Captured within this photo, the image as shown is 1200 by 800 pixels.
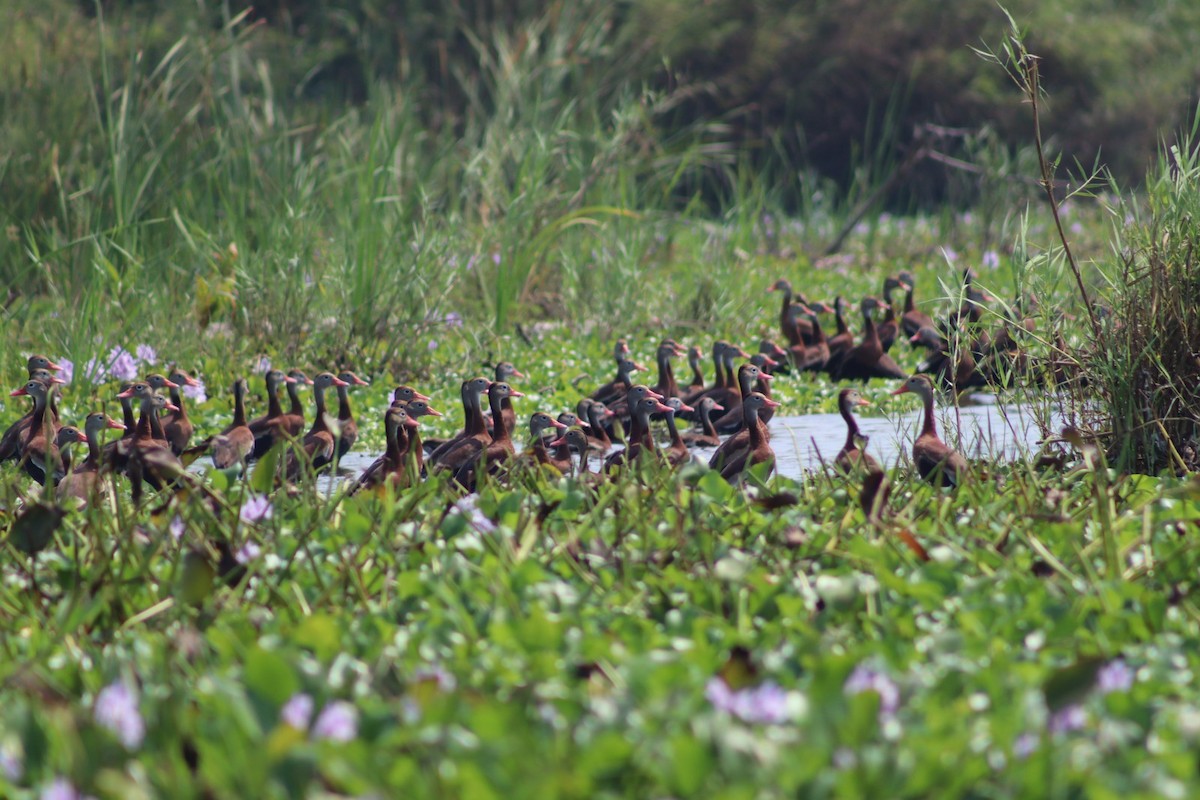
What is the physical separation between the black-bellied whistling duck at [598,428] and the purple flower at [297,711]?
206 inches

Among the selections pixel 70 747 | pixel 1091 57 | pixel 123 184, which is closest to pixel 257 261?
pixel 123 184

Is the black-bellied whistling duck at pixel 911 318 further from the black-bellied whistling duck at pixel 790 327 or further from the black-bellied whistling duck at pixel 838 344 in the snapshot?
the black-bellied whistling duck at pixel 790 327

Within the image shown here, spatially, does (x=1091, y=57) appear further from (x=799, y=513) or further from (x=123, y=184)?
(x=799, y=513)

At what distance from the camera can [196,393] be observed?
29.7 feet

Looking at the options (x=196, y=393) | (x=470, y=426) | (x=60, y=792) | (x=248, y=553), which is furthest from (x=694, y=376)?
(x=60, y=792)

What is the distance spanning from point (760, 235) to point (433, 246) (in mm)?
7470

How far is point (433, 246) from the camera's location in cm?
977

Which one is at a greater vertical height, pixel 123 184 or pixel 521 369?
pixel 123 184

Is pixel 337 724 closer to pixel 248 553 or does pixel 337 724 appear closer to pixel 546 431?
pixel 248 553

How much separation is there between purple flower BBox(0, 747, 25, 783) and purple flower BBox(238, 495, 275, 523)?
153 centimetres

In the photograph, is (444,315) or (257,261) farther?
(444,315)

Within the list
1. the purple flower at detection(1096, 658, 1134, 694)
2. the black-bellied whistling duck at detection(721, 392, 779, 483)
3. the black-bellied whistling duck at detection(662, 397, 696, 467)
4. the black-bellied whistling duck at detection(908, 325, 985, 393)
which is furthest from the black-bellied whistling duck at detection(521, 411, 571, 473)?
the purple flower at detection(1096, 658, 1134, 694)

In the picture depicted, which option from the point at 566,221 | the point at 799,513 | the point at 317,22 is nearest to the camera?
the point at 799,513

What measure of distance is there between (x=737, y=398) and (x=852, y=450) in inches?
111
